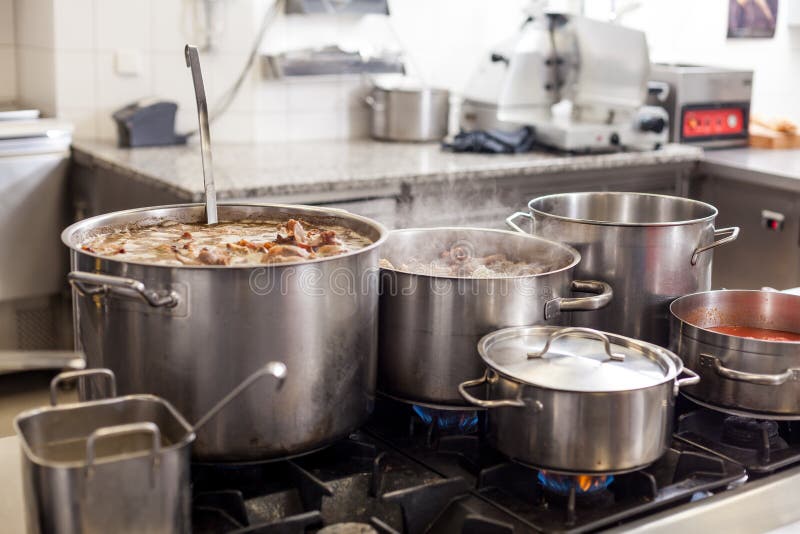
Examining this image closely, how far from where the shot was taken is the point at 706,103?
14.3 ft

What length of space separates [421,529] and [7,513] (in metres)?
0.54

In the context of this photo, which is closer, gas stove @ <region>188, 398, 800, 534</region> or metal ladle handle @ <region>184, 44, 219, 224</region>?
gas stove @ <region>188, 398, 800, 534</region>

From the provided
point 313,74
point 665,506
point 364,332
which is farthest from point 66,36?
point 665,506

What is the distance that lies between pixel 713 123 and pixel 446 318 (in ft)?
11.5

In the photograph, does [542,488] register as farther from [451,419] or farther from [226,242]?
[226,242]

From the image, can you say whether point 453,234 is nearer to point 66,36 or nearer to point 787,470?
point 787,470

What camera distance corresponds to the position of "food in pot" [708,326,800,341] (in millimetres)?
1512

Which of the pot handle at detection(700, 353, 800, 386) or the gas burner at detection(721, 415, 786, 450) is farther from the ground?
the pot handle at detection(700, 353, 800, 386)

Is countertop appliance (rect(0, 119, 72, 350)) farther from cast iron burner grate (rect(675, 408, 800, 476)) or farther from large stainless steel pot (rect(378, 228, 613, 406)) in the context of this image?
cast iron burner grate (rect(675, 408, 800, 476))

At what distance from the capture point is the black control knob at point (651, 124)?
13.2 ft

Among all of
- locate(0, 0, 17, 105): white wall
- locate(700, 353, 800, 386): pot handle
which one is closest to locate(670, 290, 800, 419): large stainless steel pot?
locate(700, 353, 800, 386): pot handle

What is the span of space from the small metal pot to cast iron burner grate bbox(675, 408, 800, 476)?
0.68m

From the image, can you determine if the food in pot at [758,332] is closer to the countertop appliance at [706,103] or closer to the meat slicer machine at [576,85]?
the meat slicer machine at [576,85]

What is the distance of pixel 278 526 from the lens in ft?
3.50
